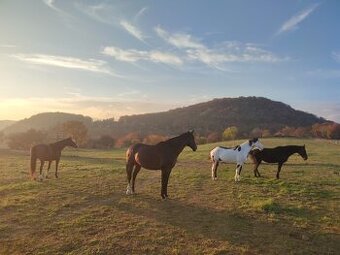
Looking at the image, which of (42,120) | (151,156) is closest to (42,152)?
(151,156)

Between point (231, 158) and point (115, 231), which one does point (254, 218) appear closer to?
point (115, 231)

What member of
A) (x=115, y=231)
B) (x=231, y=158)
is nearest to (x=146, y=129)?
(x=231, y=158)

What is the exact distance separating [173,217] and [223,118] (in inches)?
5365

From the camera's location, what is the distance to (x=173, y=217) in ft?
45.7

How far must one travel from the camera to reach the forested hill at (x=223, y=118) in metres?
136

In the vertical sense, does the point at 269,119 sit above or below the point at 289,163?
above

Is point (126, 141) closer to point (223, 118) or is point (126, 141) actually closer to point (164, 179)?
point (223, 118)

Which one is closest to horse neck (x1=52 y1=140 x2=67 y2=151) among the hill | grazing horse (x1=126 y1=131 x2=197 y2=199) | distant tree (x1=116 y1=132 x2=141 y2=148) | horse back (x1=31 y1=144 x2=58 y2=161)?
horse back (x1=31 y1=144 x2=58 y2=161)

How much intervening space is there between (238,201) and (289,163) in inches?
761

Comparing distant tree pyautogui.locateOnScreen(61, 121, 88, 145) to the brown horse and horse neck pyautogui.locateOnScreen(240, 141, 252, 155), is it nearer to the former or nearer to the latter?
the brown horse

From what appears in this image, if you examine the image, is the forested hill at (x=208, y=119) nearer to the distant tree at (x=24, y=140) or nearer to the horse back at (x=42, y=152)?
the distant tree at (x=24, y=140)

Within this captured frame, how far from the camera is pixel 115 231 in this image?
12.3m

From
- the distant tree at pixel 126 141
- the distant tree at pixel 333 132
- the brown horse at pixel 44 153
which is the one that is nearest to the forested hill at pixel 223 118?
the distant tree at pixel 126 141

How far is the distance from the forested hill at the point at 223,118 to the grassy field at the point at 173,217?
10516 cm
